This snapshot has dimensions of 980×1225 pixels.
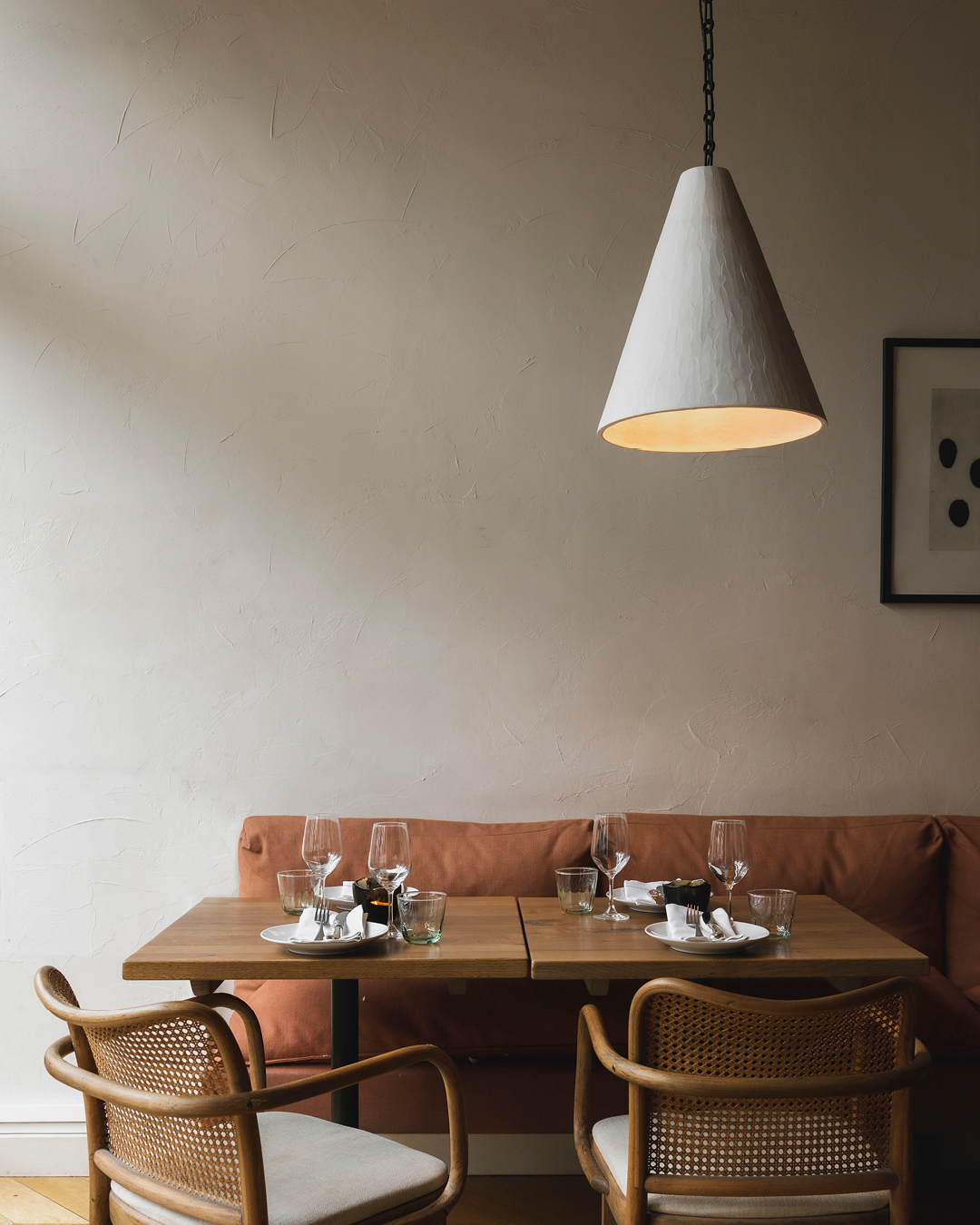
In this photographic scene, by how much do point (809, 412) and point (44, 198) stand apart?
2.19 metres

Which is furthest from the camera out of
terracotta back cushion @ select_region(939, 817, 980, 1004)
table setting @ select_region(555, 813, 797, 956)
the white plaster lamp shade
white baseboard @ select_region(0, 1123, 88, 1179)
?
white baseboard @ select_region(0, 1123, 88, 1179)

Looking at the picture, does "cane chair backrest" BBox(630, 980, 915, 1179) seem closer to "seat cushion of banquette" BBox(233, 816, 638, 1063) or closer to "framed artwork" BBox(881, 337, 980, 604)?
"seat cushion of banquette" BBox(233, 816, 638, 1063)

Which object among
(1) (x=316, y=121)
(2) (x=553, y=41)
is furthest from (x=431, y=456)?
(2) (x=553, y=41)

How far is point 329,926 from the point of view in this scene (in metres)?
1.88

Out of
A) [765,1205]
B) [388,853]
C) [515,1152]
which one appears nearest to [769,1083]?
[765,1205]

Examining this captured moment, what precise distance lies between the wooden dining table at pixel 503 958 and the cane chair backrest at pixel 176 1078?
0.88ft

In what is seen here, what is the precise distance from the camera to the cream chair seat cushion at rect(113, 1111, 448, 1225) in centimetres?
144

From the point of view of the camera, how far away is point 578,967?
1.76m

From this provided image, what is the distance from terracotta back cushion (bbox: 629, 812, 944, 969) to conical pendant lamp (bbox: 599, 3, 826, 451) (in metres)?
1.18

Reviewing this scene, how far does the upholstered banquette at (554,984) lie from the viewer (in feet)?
7.36

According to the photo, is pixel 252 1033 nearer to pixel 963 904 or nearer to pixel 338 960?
pixel 338 960

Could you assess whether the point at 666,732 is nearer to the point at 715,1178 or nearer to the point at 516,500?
A: the point at 516,500

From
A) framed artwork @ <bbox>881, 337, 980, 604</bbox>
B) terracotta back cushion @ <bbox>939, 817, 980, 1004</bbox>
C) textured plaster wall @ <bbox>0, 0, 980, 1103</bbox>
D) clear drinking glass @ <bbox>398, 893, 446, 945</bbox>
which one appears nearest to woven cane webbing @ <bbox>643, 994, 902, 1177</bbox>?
clear drinking glass @ <bbox>398, 893, 446, 945</bbox>

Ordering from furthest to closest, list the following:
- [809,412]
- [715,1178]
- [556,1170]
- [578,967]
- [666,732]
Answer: [666,732], [556,1170], [578,967], [809,412], [715,1178]
